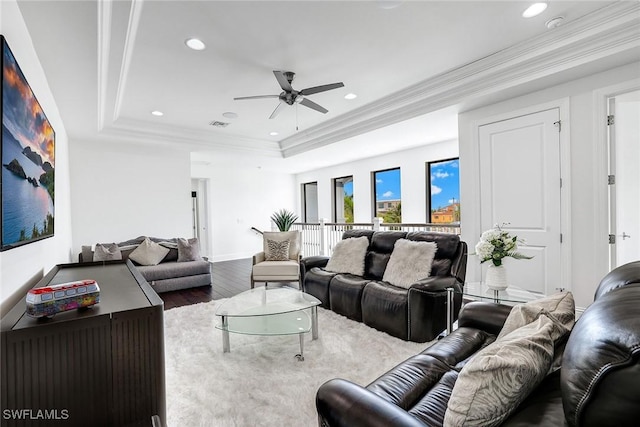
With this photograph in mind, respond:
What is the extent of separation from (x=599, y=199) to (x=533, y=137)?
37.1 inches

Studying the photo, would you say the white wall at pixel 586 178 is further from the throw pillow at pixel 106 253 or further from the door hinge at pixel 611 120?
the throw pillow at pixel 106 253

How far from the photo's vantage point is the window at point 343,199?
8.36 meters

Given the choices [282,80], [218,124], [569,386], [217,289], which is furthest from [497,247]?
[218,124]

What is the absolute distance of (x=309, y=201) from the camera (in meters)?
9.76

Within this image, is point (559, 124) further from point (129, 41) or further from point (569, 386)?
point (129, 41)

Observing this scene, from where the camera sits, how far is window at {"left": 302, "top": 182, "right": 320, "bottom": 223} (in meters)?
9.69

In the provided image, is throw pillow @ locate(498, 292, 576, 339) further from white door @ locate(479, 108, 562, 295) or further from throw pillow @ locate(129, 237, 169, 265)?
throw pillow @ locate(129, 237, 169, 265)

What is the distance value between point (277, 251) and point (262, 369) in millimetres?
2650

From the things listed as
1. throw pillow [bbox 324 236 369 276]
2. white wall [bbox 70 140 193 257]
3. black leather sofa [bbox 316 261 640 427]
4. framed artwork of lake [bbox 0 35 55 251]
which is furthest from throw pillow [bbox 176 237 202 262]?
black leather sofa [bbox 316 261 640 427]

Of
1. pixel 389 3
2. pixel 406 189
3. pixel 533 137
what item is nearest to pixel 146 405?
pixel 389 3

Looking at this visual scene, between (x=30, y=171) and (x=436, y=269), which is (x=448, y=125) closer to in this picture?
(x=436, y=269)

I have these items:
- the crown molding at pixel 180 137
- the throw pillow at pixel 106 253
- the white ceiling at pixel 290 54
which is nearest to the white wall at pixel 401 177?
the white ceiling at pixel 290 54

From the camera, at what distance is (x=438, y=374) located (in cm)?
148

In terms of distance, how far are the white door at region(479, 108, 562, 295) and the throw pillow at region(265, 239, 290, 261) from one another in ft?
9.44
